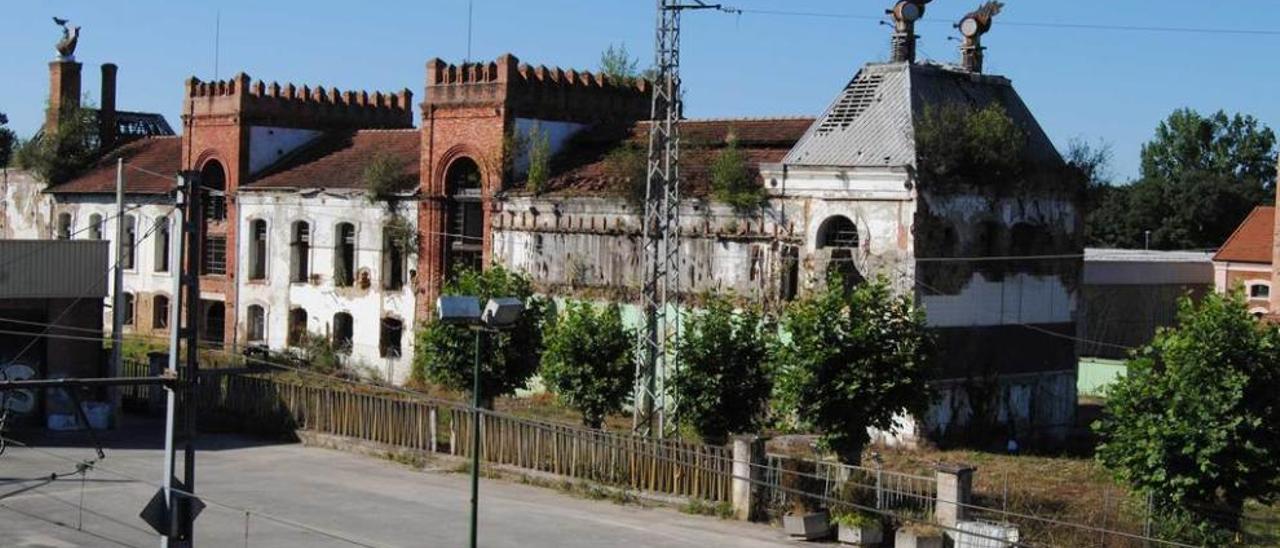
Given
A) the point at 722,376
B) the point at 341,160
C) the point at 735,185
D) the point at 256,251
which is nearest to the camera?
the point at 722,376

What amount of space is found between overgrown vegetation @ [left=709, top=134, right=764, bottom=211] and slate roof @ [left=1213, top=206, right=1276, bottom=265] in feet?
101

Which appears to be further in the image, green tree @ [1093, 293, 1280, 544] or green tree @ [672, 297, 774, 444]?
green tree @ [672, 297, 774, 444]

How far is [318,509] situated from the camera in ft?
89.5

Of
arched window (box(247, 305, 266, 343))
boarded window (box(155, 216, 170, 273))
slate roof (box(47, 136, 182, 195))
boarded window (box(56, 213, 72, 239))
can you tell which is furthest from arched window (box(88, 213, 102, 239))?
arched window (box(247, 305, 266, 343))

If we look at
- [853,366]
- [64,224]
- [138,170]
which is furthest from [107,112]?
[853,366]

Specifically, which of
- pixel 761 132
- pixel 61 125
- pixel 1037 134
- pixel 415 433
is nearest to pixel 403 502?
pixel 415 433

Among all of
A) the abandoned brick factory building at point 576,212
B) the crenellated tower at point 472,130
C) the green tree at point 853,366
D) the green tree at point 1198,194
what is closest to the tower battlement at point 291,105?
the abandoned brick factory building at point 576,212

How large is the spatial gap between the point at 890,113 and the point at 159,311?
2885 centimetres

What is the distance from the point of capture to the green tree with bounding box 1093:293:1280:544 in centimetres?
2319

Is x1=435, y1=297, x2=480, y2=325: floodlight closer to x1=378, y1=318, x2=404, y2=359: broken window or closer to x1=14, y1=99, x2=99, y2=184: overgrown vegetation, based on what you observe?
x1=378, y1=318, x2=404, y2=359: broken window

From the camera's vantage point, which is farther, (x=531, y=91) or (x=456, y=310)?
(x=531, y=91)

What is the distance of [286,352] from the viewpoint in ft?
157

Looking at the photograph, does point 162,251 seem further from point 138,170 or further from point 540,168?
point 540,168

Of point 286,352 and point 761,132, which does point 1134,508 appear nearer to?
point 761,132
